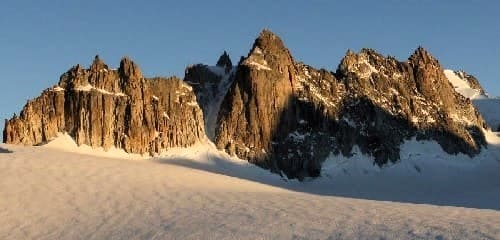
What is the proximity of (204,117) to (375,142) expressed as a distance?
95.8ft

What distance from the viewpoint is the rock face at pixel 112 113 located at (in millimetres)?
84875

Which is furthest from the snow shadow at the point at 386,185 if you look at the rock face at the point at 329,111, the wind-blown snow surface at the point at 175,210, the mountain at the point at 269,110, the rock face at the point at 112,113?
the wind-blown snow surface at the point at 175,210

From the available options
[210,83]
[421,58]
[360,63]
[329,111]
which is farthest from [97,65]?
[421,58]

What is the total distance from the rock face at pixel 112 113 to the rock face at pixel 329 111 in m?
8.76

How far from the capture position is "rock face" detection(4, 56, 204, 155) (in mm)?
84875

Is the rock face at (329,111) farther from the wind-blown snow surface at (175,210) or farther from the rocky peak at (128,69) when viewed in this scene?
the wind-blown snow surface at (175,210)

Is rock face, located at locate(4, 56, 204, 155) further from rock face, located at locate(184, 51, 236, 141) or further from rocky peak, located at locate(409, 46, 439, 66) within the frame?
rocky peak, located at locate(409, 46, 439, 66)

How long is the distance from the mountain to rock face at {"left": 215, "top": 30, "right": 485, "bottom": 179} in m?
0.18

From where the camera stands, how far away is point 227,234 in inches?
1075

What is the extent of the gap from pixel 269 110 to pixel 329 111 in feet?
38.3

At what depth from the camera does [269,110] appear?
4419 inches

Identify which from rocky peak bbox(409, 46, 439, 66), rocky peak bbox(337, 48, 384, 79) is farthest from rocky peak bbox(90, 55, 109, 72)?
rocky peak bbox(409, 46, 439, 66)

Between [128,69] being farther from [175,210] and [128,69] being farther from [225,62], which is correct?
[175,210]

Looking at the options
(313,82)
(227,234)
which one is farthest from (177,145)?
(227,234)
